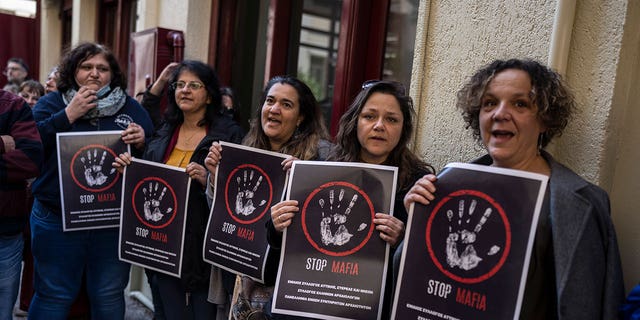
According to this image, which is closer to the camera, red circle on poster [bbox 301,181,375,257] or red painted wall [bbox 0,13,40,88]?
red circle on poster [bbox 301,181,375,257]

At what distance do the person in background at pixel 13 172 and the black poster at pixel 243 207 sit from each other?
3.47 feet

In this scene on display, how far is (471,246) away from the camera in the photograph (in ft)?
4.62

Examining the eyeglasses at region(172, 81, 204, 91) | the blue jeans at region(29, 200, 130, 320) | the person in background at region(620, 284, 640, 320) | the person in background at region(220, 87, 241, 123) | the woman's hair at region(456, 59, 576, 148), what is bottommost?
the blue jeans at region(29, 200, 130, 320)

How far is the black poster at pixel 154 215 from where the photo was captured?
99.7 inches

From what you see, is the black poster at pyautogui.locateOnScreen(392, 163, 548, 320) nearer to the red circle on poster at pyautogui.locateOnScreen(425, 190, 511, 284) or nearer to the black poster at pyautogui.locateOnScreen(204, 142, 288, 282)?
the red circle on poster at pyautogui.locateOnScreen(425, 190, 511, 284)

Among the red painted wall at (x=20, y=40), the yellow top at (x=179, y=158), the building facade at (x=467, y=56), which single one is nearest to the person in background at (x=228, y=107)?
the yellow top at (x=179, y=158)

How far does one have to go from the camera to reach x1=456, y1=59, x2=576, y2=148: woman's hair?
1444mm

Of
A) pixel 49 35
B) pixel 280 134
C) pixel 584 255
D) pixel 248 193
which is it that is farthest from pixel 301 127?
pixel 49 35

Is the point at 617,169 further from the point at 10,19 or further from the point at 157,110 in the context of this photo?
the point at 10,19

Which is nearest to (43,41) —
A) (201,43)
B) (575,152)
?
(201,43)

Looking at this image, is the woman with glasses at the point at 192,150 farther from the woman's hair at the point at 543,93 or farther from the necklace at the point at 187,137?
the woman's hair at the point at 543,93

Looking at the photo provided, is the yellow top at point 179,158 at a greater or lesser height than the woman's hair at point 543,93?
lesser

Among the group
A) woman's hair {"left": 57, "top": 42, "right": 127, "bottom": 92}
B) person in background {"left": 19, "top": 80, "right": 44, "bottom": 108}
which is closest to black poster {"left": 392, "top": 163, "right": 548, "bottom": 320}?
woman's hair {"left": 57, "top": 42, "right": 127, "bottom": 92}

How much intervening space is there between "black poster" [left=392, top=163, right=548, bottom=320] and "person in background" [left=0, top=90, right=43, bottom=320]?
80.4 inches
